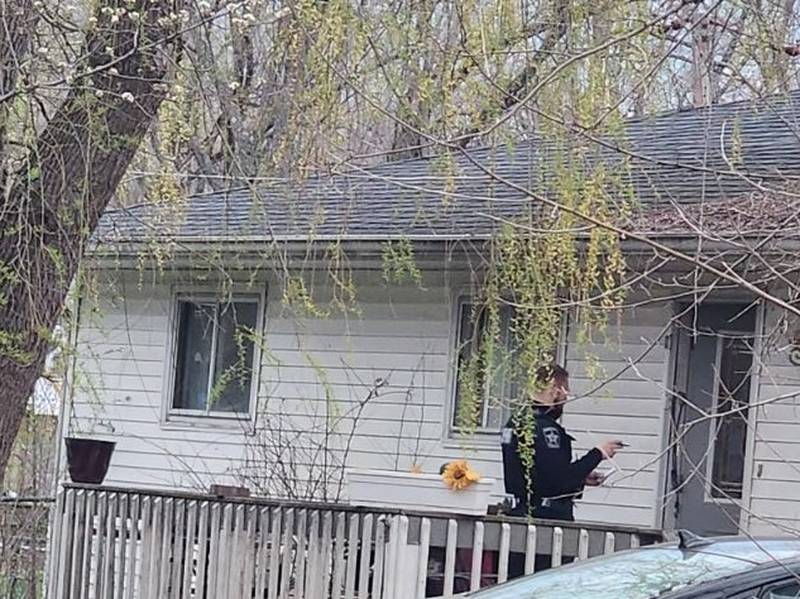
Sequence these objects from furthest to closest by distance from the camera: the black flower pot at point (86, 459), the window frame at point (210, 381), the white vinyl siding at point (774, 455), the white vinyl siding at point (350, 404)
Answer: the window frame at point (210, 381) → the black flower pot at point (86, 459) → the white vinyl siding at point (350, 404) → the white vinyl siding at point (774, 455)

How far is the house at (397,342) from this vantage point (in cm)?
885

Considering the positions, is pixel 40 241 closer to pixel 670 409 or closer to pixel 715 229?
pixel 715 229

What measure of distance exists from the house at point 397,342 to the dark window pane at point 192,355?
20 mm

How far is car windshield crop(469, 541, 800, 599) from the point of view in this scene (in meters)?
4.60

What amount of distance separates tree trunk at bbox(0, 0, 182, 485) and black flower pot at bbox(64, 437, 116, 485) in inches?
125

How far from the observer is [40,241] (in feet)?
25.1

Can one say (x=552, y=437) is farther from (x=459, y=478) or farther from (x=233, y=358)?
(x=233, y=358)

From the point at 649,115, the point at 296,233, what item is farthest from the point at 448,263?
the point at 649,115

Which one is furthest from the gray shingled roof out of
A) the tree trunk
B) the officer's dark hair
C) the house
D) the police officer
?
the police officer

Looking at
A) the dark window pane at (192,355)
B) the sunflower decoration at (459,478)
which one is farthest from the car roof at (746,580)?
the dark window pane at (192,355)

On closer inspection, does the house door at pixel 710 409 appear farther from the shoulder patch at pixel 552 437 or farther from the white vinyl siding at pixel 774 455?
the shoulder patch at pixel 552 437

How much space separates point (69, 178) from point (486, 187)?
2.97 meters

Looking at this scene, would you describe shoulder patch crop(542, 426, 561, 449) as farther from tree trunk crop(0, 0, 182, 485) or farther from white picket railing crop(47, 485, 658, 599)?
tree trunk crop(0, 0, 182, 485)

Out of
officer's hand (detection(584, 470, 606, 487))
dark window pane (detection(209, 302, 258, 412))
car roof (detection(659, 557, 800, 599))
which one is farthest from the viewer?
dark window pane (detection(209, 302, 258, 412))
